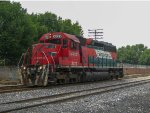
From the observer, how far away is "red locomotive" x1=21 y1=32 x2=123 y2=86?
22125 millimetres

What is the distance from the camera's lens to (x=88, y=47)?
91.7 ft

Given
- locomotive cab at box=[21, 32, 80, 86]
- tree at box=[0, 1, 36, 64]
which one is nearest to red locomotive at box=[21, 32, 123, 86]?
locomotive cab at box=[21, 32, 80, 86]

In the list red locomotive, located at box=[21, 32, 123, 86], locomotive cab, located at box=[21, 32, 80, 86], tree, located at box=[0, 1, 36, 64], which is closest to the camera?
locomotive cab, located at box=[21, 32, 80, 86]

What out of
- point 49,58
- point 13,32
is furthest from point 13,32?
point 49,58

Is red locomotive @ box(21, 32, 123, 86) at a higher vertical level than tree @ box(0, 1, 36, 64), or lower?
lower

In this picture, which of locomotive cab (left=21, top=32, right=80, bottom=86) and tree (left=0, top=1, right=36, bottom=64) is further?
tree (left=0, top=1, right=36, bottom=64)

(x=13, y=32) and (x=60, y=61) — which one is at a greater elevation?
(x=13, y=32)

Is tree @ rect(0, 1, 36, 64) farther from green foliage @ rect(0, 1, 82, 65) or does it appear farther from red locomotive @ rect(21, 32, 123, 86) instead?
red locomotive @ rect(21, 32, 123, 86)

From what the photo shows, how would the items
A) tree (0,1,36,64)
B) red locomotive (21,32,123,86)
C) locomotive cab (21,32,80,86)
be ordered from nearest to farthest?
locomotive cab (21,32,80,86), red locomotive (21,32,123,86), tree (0,1,36,64)

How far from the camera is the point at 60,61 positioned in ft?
76.5

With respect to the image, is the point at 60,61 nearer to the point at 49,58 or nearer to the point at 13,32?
the point at 49,58

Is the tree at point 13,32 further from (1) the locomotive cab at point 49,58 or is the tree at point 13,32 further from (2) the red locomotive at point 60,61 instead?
(1) the locomotive cab at point 49,58

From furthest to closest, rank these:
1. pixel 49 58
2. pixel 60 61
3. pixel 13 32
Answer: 1. pixel 13 32
2. pixel 60 61
3. pixel 49 58

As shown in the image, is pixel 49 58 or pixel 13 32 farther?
pixel 13 32
